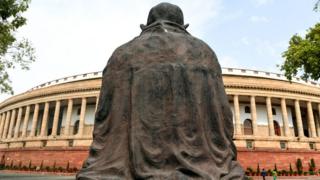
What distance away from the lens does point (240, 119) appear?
43188mm

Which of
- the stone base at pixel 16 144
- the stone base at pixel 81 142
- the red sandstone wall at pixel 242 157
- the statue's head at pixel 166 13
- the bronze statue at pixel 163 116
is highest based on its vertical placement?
the stone base at pixel 16 144

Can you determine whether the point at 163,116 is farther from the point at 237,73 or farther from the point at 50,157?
the point at 237,73

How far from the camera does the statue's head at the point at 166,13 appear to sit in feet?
13.6

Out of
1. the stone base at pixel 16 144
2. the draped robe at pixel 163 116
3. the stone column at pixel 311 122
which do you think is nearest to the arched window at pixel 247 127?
the stone column at pixel 311 122

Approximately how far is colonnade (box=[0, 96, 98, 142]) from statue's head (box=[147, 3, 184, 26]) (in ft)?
127

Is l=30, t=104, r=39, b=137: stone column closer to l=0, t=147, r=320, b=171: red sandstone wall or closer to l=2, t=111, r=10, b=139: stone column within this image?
l=0, t=147, r=320, b=171: red sandstone wall

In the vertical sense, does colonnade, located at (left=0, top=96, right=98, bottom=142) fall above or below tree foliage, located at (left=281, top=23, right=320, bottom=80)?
above

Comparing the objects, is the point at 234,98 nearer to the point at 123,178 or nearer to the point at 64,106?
the point at 64,106

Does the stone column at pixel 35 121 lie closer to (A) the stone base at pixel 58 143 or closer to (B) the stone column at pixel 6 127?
(A) the stone base at pixel 58 143

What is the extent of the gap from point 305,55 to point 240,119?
25.4 metres

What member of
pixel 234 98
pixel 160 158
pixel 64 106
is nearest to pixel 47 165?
pixel 64 106

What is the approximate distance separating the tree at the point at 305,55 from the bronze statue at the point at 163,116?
16.6 meters

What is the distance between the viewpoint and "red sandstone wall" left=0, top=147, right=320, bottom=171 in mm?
31391

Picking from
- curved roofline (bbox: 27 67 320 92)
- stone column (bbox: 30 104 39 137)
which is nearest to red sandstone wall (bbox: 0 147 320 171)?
stone column (bbox: 30 104 39 137)
